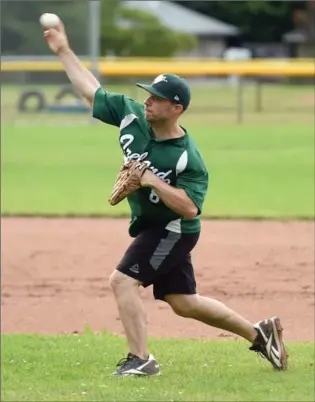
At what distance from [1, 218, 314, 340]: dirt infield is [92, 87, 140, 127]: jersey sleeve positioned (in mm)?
2325

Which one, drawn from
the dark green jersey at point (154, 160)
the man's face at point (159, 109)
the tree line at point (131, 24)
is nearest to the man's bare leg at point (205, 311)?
the dark green jersey at point (154, 160)

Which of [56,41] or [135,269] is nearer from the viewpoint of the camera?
[135,269]

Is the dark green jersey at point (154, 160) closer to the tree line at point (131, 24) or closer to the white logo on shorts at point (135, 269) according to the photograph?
the white logo on shorts at point (135, 269)

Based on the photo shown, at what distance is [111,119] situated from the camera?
20.9 ft

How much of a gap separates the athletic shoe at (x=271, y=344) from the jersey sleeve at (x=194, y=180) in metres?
0.93

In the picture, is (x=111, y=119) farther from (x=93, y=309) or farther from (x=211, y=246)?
(x=211, y=246)

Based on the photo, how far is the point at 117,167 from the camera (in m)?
20.5

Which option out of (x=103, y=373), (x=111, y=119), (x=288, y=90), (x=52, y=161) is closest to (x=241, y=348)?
(x=103, y=373)

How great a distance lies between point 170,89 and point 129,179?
0.57m

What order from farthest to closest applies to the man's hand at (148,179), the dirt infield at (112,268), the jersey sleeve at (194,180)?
the dirt infield at (112,268) → the jersey sleeve at (194,180) → the man's hand at (148,179)

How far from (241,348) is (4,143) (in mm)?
17898

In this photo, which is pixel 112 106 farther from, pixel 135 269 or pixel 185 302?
pixel 185 302

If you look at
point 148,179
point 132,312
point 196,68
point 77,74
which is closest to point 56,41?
point 77,74

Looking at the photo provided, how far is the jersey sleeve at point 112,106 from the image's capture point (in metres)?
6.34
